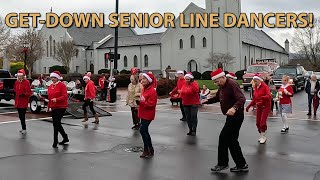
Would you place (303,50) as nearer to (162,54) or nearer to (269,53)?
(269,53)

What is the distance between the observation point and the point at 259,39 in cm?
7625

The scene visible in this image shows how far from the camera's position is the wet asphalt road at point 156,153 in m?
7.34

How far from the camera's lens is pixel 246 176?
7.14m

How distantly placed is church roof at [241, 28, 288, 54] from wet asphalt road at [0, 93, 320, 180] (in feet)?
172

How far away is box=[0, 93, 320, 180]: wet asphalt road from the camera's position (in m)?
7.34

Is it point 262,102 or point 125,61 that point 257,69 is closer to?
point 262,102

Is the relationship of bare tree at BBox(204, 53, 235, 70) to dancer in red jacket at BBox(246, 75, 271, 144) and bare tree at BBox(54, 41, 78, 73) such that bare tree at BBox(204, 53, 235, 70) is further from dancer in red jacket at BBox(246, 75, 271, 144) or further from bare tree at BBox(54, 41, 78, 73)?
dancer in red jacket at BBox(246, 75, 271, 144)

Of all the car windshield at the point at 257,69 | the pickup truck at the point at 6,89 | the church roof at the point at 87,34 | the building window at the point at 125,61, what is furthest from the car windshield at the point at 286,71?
the church roof at the point at 87,34

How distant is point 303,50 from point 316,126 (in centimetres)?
7093

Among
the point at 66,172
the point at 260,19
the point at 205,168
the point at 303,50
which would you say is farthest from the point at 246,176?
the point at 303,50

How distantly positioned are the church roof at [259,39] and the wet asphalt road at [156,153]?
172 ft

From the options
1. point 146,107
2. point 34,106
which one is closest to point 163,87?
point 34,106

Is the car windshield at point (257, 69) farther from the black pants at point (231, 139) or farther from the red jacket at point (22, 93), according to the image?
the black pants at point (231, 139)

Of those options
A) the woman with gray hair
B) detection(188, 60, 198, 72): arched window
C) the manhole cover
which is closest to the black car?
the woman with gray hair
